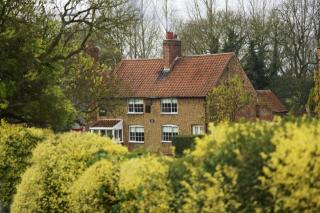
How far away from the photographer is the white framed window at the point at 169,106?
41362 millimetres

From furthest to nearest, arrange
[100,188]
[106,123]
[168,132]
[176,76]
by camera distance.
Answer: [106,123] → [176,76] → [168,132] → [100,188]

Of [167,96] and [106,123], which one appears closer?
[167,96]

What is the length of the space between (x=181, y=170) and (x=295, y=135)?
1.50m

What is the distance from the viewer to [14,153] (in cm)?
1230

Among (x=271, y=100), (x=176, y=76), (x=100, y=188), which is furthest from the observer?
(x=271, y=100)

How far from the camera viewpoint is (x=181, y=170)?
6262mm

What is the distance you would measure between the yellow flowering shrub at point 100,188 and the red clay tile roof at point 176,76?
3119cm

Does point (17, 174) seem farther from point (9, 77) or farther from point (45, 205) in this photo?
point (9, 77)

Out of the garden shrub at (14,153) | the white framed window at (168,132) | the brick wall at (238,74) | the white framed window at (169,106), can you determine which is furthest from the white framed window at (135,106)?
the garden shrub at (14,153)

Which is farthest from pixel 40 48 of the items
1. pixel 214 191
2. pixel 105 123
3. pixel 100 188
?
pixel 105 123

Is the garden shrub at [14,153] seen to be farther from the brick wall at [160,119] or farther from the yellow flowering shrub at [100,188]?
the brick wall at [160,119]

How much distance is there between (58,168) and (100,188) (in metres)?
1.81

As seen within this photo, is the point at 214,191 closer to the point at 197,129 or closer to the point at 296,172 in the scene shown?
the point at 296,172

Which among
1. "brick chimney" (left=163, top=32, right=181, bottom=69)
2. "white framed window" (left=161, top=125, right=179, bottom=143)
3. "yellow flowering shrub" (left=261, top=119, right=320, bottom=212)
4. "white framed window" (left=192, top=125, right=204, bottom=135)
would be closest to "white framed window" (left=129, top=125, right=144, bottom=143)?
"white framed window" (left=161, top=125, right=179, bottom=143)
